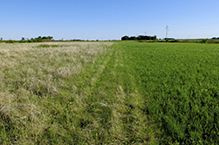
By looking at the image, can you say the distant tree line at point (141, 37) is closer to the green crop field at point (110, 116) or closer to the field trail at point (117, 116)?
the green crop field at point (110, 116)

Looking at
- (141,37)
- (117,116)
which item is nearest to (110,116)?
(117,116)

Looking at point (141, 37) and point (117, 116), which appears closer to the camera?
point (117, 116)

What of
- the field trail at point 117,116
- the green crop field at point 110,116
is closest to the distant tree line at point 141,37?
the green crop field at point 110,116

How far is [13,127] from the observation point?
100 inches

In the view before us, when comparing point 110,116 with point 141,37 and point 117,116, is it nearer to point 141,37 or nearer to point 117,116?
point 117,116

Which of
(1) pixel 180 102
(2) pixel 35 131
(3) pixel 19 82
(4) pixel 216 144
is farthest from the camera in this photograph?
(3) pixel 19 82

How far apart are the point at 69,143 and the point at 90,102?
1524mm

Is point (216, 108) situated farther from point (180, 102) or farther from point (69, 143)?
point (69, 143)

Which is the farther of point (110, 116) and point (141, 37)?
point (141, 37)

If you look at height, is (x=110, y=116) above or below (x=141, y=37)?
below

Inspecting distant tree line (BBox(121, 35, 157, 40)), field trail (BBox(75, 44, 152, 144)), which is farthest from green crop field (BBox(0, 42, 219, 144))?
distant tree line (BBox(121, 35, 157, 40))

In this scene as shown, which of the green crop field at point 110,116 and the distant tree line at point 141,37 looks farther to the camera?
the distant tree line at point 141,37

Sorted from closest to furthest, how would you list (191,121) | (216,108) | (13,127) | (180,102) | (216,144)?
(216,144) → (13,127) → (191,121) → (216,108) → (180,102)

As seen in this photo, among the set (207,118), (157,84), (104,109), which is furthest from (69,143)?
(157,84)
